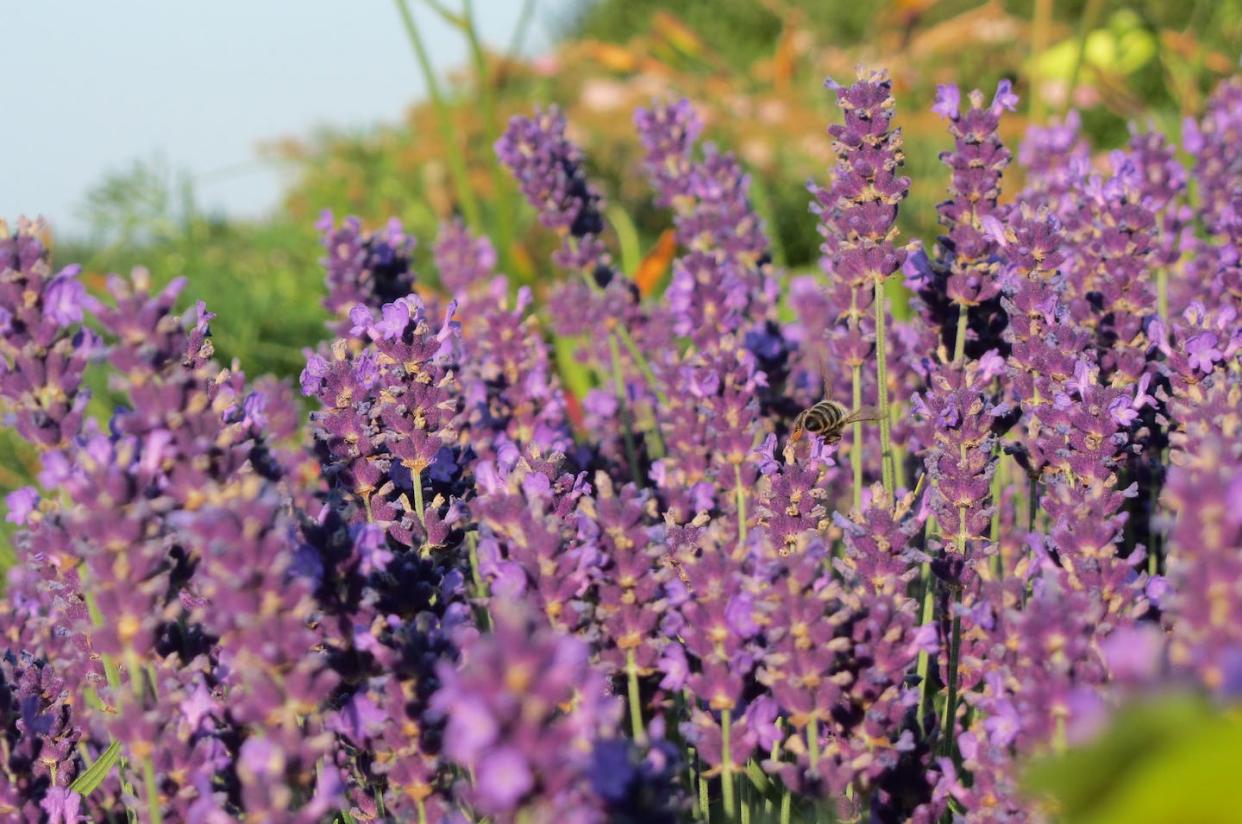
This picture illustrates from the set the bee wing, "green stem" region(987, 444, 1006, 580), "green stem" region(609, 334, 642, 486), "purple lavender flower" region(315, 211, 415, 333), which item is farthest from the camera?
"purple lavender flower" region(315, 211, 415, 333)

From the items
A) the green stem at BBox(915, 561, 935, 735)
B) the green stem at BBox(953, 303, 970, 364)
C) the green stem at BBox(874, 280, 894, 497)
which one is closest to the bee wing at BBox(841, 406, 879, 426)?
the green stem at BBox(874, 280, 894, 497)

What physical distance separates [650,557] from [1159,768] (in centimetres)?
84

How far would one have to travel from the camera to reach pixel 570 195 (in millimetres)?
3121

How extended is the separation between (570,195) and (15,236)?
1.75m

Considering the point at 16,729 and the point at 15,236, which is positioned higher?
the point at 15,236

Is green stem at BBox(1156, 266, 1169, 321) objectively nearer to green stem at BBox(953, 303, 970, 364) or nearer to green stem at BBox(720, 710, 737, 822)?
green stem at BBox(953, 303, 970, 364)

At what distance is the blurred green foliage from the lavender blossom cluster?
0.29 feet

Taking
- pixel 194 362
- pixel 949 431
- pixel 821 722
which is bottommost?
pixel 821 722

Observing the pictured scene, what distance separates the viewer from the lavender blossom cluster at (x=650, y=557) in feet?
3.99

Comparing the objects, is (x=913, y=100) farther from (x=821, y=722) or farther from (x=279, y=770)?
(x=279, y=770)

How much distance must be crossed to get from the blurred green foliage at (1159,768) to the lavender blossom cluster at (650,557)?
3.5 inches

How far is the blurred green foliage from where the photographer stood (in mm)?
782

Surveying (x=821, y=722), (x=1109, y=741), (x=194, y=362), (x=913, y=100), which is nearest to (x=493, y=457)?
(x=194, y=362)

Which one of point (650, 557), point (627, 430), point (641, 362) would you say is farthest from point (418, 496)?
point (641, 362)
